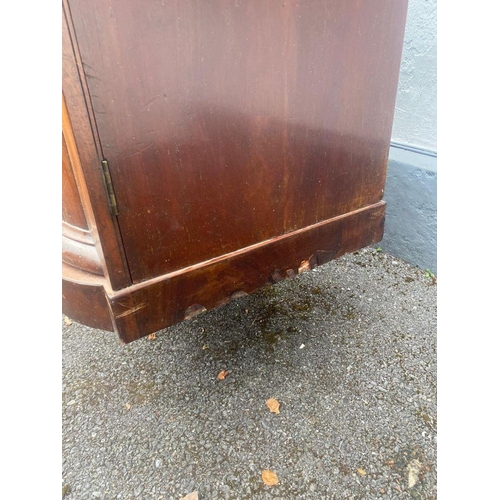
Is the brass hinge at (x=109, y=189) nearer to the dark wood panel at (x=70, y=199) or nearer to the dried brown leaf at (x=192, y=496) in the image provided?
the dark wood panel at (x=70, y=199)

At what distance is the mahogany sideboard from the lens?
834 millimetres

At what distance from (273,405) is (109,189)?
1.16m

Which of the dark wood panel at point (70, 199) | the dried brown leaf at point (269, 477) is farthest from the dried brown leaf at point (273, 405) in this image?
the dark wood panel at point (70, 199)

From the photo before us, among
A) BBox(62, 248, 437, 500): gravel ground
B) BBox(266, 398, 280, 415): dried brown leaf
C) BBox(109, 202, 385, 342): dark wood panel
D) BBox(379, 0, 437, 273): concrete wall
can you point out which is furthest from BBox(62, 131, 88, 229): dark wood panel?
BBox(379, 0, 437, 273): concrete wall

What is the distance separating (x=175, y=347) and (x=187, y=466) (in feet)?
2.20

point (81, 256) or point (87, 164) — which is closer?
point (87, 164)

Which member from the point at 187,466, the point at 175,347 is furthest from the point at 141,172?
the point at 175,347

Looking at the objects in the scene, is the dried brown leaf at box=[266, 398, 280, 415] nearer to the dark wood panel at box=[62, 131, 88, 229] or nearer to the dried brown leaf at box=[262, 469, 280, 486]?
the dried brown leaf at box=[262, 469, 280, 486]

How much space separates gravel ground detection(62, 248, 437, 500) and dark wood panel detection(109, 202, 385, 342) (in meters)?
0.62

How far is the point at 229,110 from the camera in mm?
1005

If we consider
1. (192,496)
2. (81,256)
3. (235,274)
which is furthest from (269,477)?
(81,256)

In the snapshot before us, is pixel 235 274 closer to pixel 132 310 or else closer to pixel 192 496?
pixel 132 310

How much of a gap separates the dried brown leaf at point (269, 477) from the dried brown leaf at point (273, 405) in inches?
10.0

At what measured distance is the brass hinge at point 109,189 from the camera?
2.87 ft
